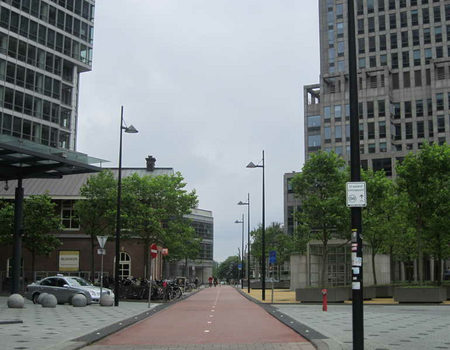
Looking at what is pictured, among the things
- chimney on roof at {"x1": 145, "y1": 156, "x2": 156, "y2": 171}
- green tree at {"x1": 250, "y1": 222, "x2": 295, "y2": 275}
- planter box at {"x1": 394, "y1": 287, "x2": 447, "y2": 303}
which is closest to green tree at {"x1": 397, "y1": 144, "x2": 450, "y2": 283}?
planter box at {"x1": 394, "y1": 287, "x2": 447, "y2": 303}

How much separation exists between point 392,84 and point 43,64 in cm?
5704

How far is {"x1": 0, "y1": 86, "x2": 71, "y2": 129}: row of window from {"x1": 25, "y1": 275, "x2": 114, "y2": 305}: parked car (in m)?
37.1

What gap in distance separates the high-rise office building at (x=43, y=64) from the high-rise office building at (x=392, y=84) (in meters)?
42.6

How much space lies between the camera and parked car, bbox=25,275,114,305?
101ft

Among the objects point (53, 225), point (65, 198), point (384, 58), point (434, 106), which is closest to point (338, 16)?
point (384, 58)

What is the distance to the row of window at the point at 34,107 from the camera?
6444 centimetres

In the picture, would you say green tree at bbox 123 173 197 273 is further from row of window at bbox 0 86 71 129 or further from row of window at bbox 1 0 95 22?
row of window at bbox 1 0 95 22

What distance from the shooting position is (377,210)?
3912 cm

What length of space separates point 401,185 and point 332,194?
4.08 metres

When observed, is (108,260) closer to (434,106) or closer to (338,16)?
(434,106)

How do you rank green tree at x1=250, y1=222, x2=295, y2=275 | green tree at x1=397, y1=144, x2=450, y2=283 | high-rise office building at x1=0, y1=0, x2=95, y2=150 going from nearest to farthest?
green tree at x1=397, y1=144, x2=450, y2=283 → high-rise office building at x1=0, y1=0, x2=95, y2=150 → green tree at x1=250, y1=222, x2=295, y2=275

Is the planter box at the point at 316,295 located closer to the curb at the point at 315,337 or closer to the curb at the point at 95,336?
the curb at the point at 95,336

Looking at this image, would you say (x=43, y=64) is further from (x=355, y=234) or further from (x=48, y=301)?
(x=355, y=234)

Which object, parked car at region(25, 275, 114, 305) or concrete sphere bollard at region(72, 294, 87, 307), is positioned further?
parked car at region(25, 275, 114, 305)
